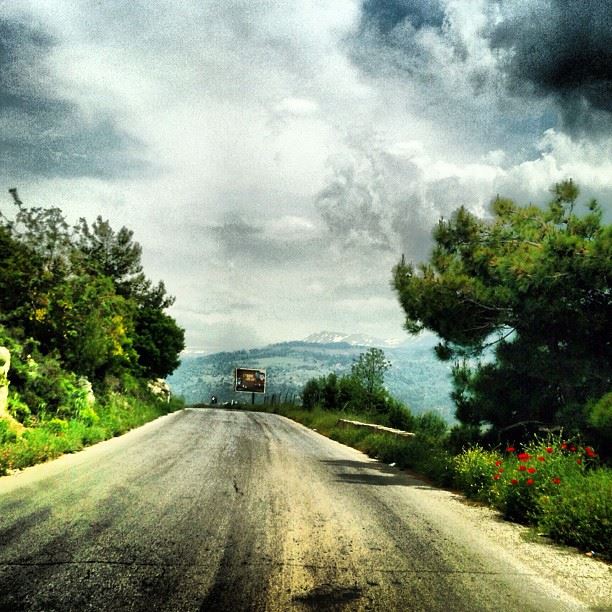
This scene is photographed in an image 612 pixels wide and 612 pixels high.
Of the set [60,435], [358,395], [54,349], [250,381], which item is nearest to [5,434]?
[60,435]

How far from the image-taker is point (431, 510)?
768cm

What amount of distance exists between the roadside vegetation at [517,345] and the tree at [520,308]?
3 centimetres

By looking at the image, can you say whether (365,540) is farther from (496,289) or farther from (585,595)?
(496,289)

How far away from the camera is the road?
3.94 meters

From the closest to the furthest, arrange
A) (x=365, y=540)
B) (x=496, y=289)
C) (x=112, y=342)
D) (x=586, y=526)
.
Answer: (x=365, y=540) → (x=586, y=526) → (x=496, y=289) → (x=112, y=342)

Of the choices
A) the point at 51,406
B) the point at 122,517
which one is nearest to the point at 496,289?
the point at 122,517

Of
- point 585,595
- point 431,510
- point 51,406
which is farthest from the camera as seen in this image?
point 51,406

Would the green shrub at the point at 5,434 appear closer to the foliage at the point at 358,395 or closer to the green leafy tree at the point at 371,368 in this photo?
the foliage at the point at 358,395

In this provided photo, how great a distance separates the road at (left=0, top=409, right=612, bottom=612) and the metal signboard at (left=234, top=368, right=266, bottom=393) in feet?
218

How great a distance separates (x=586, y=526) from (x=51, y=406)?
13877 millimetres

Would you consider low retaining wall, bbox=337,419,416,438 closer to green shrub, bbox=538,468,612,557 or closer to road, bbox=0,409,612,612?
road, bbox=0,409,612,612

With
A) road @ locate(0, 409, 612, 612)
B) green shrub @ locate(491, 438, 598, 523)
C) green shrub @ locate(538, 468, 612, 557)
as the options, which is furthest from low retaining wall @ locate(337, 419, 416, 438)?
green shrub @ locate(538, 468, 612, 557)

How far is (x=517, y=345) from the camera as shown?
1291 centimetres

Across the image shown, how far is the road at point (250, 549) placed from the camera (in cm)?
394
